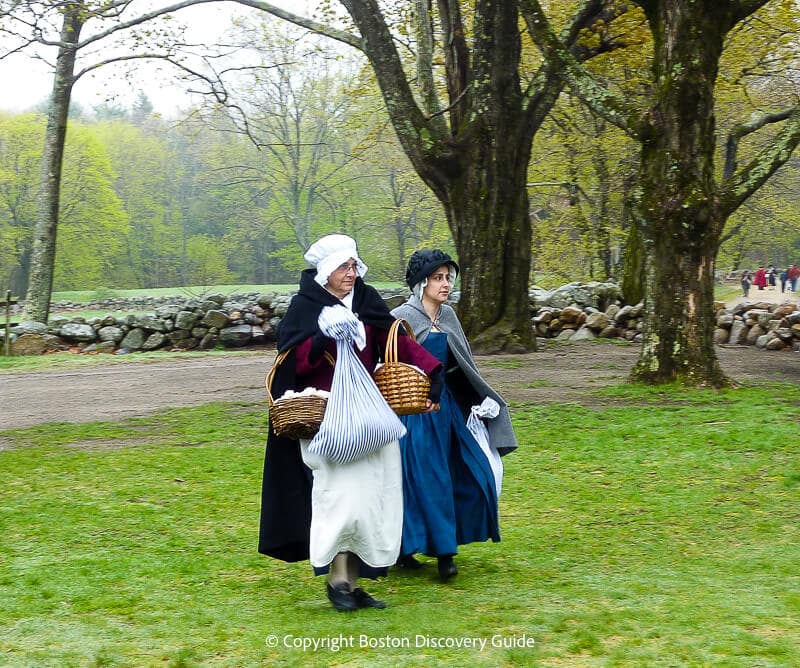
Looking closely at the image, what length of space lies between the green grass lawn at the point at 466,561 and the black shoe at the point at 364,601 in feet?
0.33

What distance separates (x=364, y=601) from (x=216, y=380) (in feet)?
36.4

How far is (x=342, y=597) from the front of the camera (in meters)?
5.37

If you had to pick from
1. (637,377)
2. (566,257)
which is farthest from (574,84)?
(566,257)

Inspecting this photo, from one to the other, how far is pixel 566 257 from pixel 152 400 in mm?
23415

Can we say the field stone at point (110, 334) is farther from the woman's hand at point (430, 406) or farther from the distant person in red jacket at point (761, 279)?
the distant person in red jacket at point (761, 279)

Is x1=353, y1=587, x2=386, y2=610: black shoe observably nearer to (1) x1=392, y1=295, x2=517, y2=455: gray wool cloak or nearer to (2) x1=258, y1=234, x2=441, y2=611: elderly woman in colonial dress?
(2) x1=258, y1=234, x2=441, y2=611: elderly woman in colonial dress

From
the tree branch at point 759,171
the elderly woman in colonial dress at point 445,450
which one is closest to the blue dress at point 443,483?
the elderly woman in colonial dress at point 445,450

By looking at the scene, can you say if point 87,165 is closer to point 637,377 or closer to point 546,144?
point 546,144

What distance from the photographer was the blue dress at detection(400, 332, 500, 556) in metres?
5.89

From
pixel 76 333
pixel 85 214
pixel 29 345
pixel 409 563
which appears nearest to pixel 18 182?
pixel 85 214

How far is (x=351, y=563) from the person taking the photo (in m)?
5.44

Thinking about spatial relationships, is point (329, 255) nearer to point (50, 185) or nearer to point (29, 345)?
point (29, 345)

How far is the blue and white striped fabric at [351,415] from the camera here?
5.18m

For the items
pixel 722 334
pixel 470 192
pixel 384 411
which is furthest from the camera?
pixel 722 334
